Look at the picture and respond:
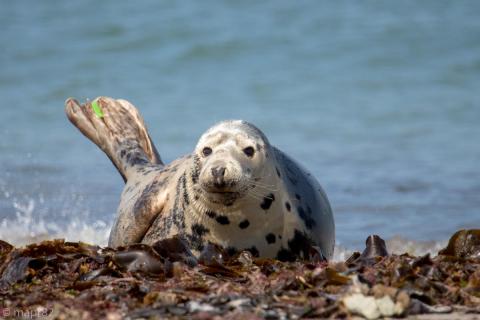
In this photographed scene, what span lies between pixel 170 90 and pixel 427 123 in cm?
417

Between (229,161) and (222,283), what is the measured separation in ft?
3.35

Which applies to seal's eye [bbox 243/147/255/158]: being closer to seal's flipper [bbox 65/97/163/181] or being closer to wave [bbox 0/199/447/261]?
seal's flipper [bbox 65/97/163/181]

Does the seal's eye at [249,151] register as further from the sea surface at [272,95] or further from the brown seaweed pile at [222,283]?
the sea surface at [272,95]

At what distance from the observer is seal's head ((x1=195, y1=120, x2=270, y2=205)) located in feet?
17.7

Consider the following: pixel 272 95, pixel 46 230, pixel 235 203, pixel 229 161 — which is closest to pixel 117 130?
pixel 46 230

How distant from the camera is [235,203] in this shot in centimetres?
562

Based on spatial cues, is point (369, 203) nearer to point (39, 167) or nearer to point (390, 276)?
point (39, 167)

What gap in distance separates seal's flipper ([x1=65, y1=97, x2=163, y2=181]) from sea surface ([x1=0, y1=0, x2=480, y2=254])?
1252 millimetres

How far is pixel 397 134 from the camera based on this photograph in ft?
43.9

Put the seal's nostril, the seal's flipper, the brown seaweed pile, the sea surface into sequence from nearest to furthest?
the brown seaweed pile < the seal's nostril < the seal's flipper < the sea surface

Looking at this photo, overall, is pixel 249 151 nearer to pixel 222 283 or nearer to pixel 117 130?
A: pixel 222 283

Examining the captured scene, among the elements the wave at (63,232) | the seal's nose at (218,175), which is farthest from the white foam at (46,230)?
the seal's nose at (218,175)

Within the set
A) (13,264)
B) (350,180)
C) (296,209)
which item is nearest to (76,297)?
(13,264)

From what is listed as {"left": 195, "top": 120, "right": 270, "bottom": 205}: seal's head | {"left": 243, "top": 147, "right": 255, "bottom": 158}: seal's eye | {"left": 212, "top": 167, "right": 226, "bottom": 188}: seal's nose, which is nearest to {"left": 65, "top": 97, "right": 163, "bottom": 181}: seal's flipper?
{"left": 195, "top": 120, "right": 270, "bottom": 205}: seal's head
